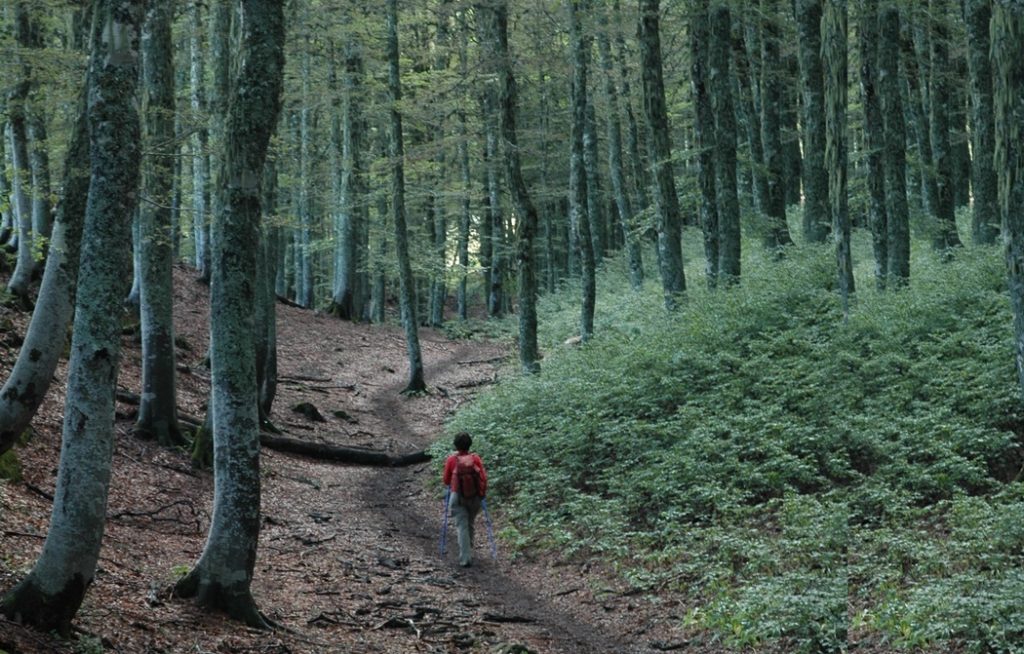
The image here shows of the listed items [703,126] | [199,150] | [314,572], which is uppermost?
[199,150]

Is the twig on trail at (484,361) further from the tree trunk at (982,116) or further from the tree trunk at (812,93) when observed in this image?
the tree trunk at (982,116)

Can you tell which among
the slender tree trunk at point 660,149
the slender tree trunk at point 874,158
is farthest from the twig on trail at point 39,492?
the slender tree trunk at point 874,158

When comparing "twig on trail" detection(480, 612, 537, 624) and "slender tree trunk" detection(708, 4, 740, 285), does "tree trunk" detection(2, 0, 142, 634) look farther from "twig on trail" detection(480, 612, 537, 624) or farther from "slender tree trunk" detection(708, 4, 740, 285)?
"slender tree trunk" detection(708, 4, 740, 285)

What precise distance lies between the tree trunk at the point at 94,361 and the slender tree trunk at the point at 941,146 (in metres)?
17.6

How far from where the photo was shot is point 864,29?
1712cm

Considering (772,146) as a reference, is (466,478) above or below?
below

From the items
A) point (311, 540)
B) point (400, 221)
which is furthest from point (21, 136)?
point (311, 540)

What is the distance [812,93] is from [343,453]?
1217cm

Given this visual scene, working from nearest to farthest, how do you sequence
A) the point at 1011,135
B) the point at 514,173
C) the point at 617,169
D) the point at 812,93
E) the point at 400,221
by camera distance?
the point at 1011,135, the point at 812,93, the point at 514,173, the point at 400,221, the point at 617,169

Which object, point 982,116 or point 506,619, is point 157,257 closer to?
point 506,619

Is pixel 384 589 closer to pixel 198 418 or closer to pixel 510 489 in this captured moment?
pixel 510 489

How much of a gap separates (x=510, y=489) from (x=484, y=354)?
1857 cm

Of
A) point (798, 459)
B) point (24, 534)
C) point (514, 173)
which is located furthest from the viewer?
point (514, 173)

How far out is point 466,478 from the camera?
37.6 feet
